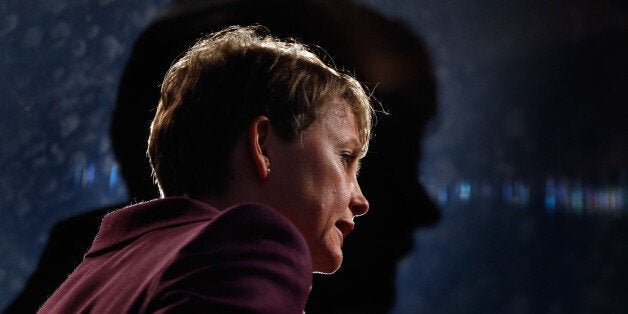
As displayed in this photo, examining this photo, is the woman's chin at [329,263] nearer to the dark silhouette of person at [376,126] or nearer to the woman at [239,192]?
the woman at [239,192]

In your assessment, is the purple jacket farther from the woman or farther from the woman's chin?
the woman's chin

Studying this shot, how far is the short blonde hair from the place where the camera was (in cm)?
82

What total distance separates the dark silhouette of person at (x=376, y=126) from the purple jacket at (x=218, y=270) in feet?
2.70

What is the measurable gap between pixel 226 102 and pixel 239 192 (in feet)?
0.41

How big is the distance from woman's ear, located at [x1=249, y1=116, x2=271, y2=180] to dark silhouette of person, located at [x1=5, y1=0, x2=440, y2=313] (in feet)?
2.03

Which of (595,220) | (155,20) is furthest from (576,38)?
(155,20)

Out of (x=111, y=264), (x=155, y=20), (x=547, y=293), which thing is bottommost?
(x=547, y=293)

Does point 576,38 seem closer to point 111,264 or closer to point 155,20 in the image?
point 155,20

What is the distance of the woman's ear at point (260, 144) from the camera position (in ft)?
2.56

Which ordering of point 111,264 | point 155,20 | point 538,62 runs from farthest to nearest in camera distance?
point 538,62, point 155,20, point 111,264

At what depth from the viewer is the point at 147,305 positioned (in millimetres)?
492

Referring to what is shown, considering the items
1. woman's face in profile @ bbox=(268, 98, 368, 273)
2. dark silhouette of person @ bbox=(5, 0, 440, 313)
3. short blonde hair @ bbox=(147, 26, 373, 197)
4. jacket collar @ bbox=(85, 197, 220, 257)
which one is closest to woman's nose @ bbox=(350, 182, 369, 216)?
woman's face in profile @ bbox=(268, 98, 368, 273)

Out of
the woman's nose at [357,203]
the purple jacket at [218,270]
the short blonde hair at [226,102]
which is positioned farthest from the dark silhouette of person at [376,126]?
the purple jacket at [218,270]

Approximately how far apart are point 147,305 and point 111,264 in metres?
0.19
